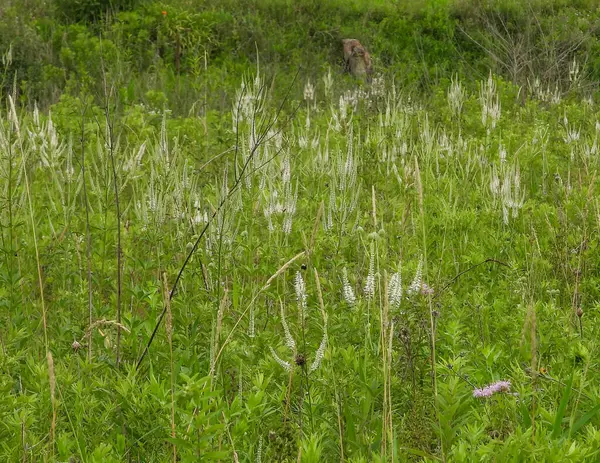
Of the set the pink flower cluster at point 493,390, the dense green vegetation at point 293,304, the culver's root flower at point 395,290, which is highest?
the culver's root flower at point 395,290

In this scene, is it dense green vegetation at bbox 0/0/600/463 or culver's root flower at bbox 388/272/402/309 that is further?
culver's root flower at bbox 388/272/402/309

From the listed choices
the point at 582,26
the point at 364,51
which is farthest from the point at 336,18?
the point at 582,26

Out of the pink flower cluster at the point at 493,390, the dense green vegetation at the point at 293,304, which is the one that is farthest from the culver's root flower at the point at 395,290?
the pink flower cluster at the point at 493,390

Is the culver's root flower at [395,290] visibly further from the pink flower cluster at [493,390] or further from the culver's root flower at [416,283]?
the pink flower cluster at [493,390]

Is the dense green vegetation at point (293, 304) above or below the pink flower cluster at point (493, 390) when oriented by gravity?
below

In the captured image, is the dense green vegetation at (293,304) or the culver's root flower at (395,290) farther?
the culver's root flower at (395,290)

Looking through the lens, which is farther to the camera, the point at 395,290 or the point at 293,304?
the point at 293,304

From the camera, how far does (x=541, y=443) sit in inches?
81.3

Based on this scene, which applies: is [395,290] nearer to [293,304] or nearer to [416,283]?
[416,283]

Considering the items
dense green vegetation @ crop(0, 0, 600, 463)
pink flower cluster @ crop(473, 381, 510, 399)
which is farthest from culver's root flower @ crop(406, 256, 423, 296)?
pink flower cluster @ crop(473, 381, 510, 399)

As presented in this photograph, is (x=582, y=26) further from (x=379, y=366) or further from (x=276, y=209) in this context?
(x=379, y=366)

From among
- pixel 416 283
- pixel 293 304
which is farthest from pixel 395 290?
pixel 293 304

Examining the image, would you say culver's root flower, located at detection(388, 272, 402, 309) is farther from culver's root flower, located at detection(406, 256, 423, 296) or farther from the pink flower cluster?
the pink flower cluster

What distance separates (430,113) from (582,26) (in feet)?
30.6
